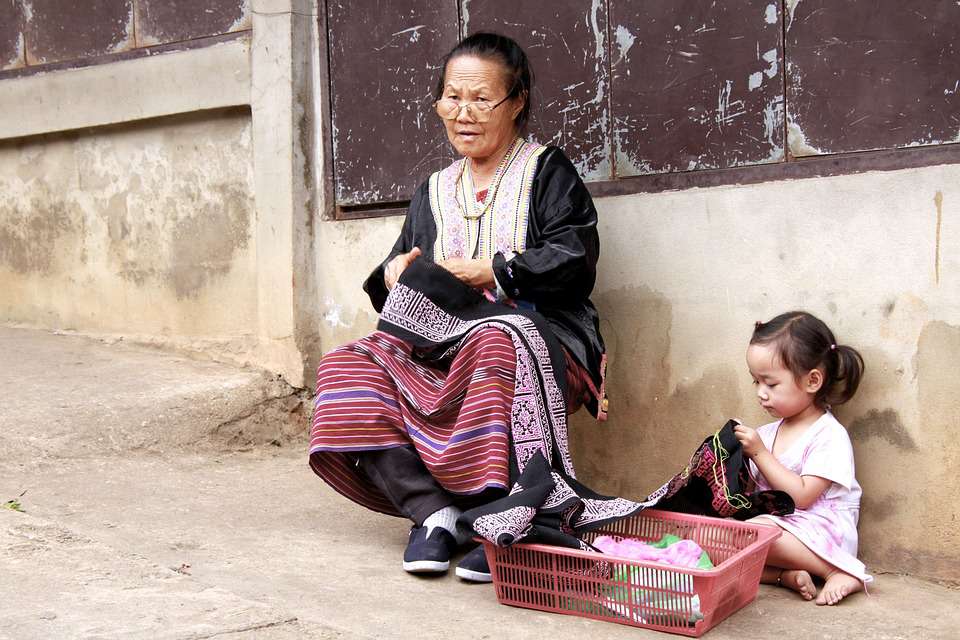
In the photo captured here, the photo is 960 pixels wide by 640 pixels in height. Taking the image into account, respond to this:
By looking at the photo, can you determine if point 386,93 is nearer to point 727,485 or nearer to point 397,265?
point 397,265

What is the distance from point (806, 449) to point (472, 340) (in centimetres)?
95

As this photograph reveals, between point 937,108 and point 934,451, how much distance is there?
35.8 inches

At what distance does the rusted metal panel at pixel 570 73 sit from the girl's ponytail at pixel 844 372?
3.52 feet

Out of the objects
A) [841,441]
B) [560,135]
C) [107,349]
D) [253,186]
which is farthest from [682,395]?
[107,349]

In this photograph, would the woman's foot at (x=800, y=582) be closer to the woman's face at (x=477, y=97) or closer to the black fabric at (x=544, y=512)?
the black fabric at (x=544, y=512)

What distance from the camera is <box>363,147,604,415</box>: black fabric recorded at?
3.20 metres

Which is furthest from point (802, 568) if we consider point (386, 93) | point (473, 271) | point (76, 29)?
point (76, 29)

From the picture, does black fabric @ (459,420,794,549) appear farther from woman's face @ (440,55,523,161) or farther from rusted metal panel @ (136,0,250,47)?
rusted metal panel @ (136,0,250,47)

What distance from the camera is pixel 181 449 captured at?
4.27 metres

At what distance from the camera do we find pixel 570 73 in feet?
12.4

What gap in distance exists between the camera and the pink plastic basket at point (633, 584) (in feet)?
8.07

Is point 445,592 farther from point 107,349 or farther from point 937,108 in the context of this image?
point 107,349

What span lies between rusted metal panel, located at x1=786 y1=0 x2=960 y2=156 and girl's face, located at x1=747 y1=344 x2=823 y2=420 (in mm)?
647

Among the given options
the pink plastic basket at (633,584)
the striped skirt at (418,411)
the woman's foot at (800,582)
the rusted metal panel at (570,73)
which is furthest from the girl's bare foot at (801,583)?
the rusted metal panel at (570,73)
